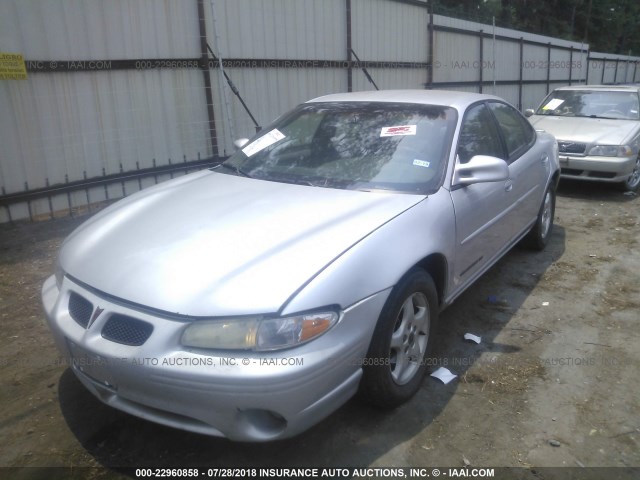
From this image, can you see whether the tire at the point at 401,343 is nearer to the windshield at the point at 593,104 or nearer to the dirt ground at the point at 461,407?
the dirt ground at the point at 461,407

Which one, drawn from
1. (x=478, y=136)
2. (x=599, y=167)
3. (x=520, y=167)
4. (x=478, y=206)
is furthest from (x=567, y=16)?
(x=478, y=206)

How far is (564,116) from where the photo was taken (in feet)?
28.0

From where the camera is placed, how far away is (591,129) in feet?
25.4

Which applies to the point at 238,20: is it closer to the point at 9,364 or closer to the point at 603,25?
the point at 9,364

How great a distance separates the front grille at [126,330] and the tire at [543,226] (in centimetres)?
399

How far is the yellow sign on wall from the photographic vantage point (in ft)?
17.3

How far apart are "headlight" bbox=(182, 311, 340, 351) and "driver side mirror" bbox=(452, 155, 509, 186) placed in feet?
5.18

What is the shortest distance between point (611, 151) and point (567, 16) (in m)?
34.0

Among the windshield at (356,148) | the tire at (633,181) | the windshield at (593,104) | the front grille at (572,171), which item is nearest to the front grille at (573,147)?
the front grille at (572,171)

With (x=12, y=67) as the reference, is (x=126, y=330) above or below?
below

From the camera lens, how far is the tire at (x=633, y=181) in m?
7.76

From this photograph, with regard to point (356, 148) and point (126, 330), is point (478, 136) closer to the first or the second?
point (356, 148)

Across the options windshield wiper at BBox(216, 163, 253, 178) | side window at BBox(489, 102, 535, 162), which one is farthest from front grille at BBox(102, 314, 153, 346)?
side window at BBox(489, 102, 535, 162)

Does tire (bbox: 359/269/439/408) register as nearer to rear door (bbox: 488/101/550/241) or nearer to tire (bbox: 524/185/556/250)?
rear door (bbox: 488/101/550/241)
